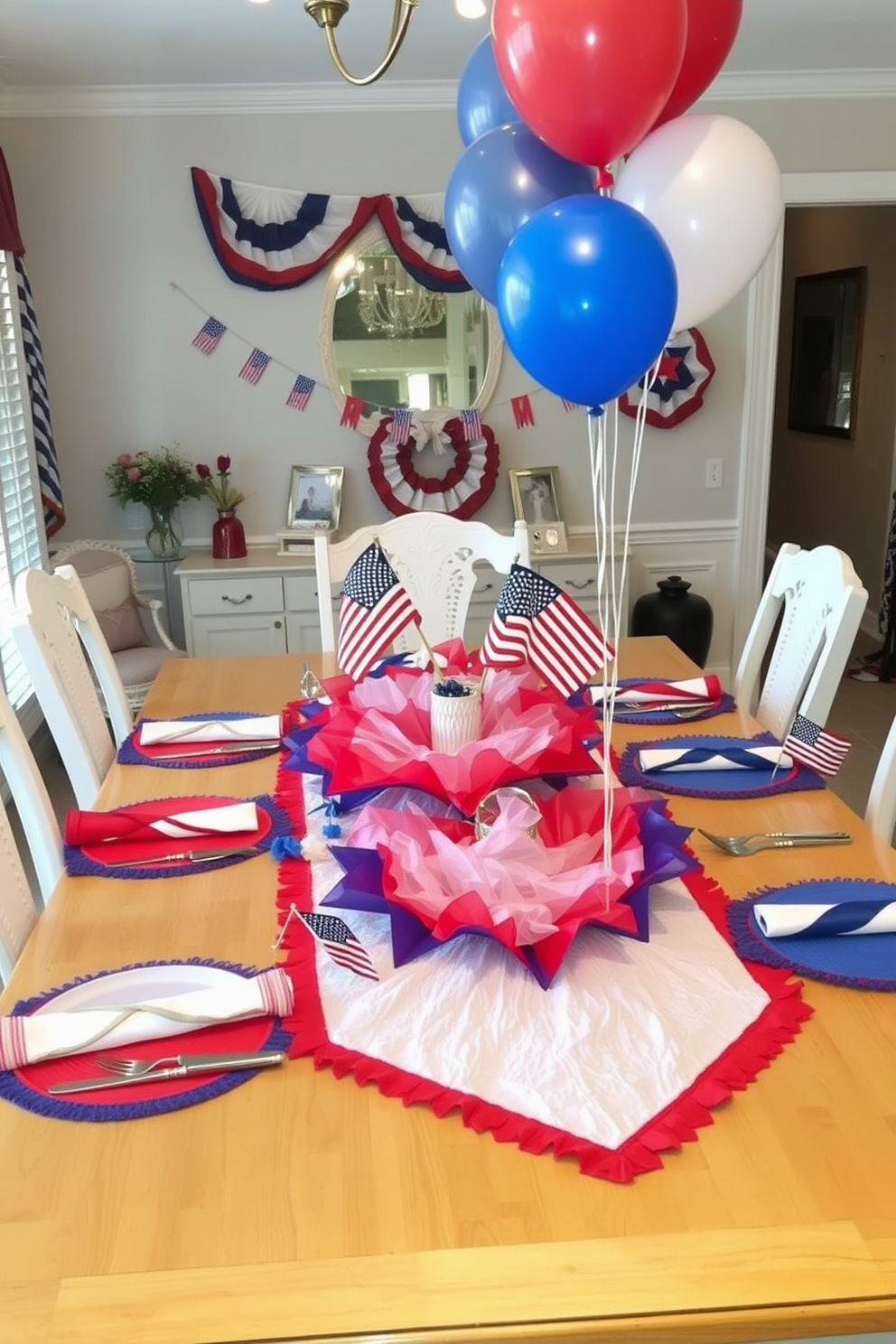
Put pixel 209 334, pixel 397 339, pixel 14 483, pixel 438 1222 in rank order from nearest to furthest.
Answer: pixel 438 1222 → pixel 14 483 → pixel 209 334 → pixel 397 339

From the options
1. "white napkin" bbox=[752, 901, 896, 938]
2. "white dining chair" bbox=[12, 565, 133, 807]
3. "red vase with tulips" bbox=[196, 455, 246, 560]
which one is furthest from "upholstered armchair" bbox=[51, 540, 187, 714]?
"white napkin" bbox=[752, 901, 896, 938]

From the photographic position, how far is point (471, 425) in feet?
14.2

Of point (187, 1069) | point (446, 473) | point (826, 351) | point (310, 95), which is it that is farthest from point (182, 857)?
point (826, 351)

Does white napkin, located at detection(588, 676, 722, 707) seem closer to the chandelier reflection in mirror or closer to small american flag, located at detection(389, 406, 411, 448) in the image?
small american flag, located at detection(389, 406, 411, 448)

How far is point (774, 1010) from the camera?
1223mm

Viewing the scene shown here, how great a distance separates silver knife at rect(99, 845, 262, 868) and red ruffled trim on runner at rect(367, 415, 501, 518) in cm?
285

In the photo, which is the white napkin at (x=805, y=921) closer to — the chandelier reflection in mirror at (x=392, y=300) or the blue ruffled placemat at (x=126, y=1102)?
the blue ruffled placemat at (x=126, y=1102)

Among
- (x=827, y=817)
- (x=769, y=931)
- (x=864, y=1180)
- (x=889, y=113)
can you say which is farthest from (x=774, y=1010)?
(x=889, y=113)

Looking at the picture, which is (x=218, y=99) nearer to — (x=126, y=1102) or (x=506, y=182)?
(x=506, y=182)

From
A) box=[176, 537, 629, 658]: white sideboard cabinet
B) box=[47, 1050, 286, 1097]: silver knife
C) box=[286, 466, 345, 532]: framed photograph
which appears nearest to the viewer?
box=[47, 1050, 286, 1097]: silver knife

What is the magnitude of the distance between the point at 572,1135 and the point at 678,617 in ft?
11.2

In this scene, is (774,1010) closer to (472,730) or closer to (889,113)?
(472,730)

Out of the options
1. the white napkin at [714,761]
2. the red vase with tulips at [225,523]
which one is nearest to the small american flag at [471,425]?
the red vase with tulips at [225,523]

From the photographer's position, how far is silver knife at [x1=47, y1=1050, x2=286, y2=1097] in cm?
113
